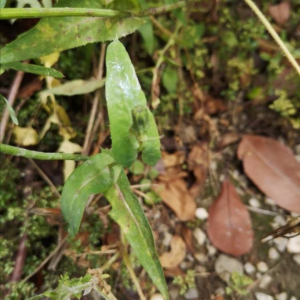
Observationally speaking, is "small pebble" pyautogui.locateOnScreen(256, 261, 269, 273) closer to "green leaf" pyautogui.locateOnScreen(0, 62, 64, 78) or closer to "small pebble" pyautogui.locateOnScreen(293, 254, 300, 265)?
"small pebble" pyautogui.locateOnScreen(293, 254, 300, 265)

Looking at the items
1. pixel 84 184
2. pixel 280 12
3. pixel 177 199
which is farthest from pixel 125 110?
pixel 280 12

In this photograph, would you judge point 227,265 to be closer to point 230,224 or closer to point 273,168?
point 230,224

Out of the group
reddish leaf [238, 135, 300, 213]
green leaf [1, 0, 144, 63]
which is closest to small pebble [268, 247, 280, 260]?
reddish leaf [238, 135, 300, 213]

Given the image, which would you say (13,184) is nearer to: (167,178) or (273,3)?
(167,178)

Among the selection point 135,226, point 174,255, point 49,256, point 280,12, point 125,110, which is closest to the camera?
point 125,110

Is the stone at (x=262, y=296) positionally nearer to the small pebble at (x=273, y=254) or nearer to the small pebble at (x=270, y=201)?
the small pebble at (x=273, y=254)

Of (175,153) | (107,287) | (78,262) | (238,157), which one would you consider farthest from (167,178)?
(107,287)
